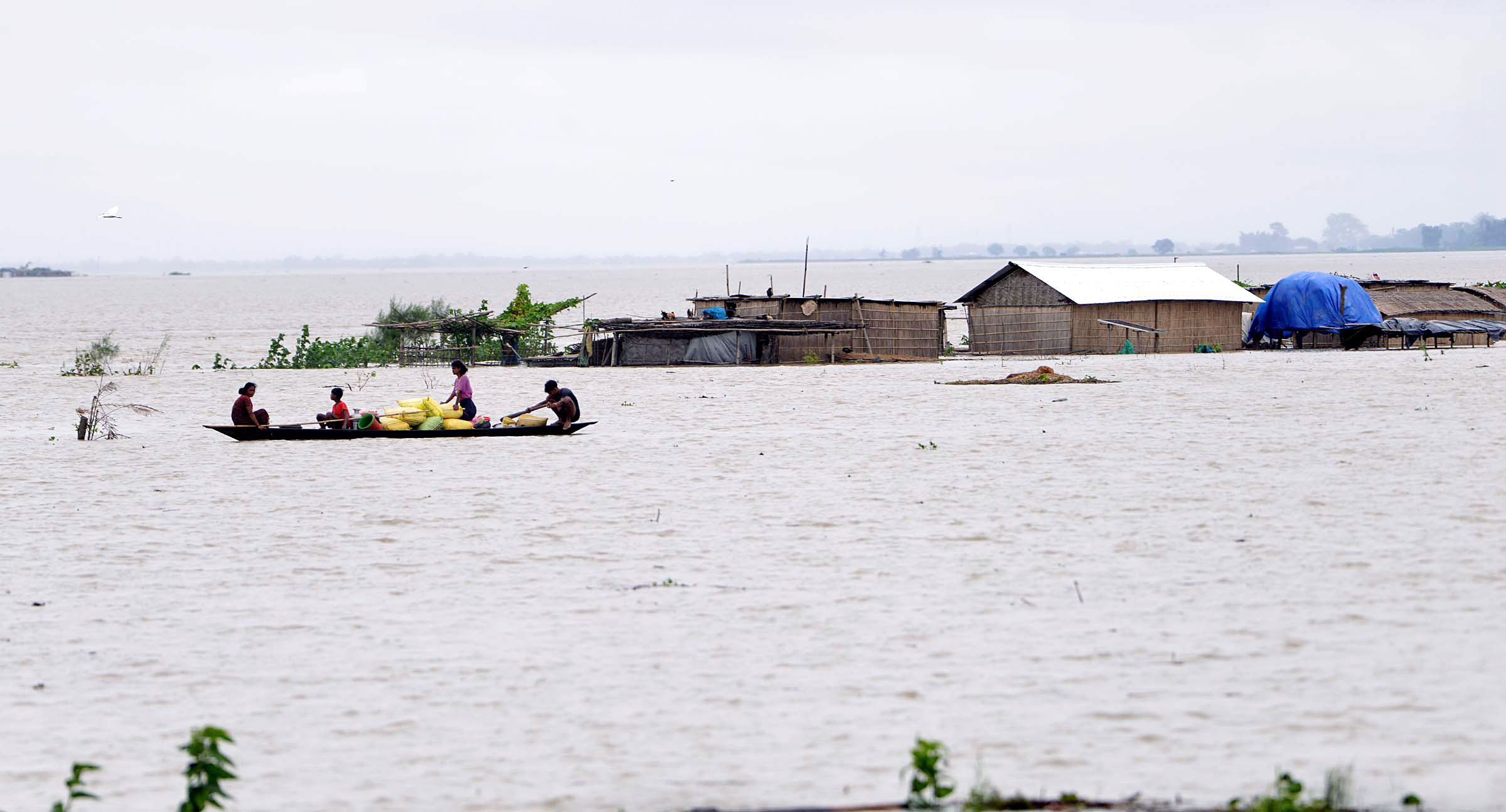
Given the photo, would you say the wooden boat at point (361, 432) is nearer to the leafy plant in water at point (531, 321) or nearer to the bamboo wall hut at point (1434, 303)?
the leafy plant in water at point (531, 321)

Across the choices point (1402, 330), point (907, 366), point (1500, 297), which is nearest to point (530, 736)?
point (907, 366)

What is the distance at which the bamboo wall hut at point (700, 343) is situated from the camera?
34406 mm

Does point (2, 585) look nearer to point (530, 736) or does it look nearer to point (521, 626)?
point (521, 626)

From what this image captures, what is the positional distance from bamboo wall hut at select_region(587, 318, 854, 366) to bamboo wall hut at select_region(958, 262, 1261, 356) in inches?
155

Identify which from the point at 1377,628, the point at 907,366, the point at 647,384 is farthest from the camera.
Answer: the point at 907,366

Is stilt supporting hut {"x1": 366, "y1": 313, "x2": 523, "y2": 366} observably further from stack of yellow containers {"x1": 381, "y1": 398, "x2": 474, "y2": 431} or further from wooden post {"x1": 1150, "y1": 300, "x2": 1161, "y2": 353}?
stack of yellow containers {"x1": 381, "y1": 398, "x2": 474, "y2": 431}

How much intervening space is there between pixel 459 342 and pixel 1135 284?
1766 centimetres

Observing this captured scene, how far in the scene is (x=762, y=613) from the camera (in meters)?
8.91

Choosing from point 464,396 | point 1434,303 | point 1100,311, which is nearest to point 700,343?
point 1100,311

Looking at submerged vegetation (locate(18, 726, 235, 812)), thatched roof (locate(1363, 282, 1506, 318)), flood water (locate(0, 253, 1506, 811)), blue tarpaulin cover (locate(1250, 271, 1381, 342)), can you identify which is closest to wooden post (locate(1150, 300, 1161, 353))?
blue tarpaulin cover (locate(1250, 271, 1381, 342))

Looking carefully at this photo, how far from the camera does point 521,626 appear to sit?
872cm

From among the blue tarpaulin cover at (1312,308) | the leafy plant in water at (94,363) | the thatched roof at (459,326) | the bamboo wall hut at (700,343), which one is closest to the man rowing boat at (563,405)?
the bamboo wall hut at (700,343)

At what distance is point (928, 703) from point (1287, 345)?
34.4 m

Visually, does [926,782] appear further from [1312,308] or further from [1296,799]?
[1312,308]
